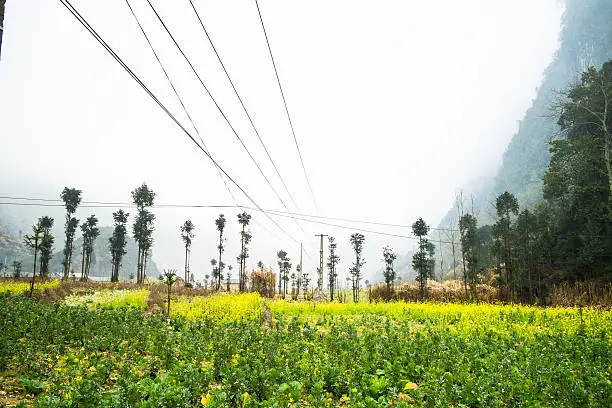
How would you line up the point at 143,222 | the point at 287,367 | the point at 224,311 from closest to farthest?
the point at 287,367, the point at 224,311, the point at 143,222

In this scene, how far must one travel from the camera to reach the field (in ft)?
19.5

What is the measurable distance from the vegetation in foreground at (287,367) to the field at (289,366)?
3 cm

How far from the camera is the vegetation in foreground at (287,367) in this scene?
5.93 meters

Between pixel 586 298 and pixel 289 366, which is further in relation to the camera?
pixel 586 298

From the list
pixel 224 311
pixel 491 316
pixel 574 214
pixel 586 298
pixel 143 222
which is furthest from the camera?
pixel 143 222

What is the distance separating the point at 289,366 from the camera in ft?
26.1

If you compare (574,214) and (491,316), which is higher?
(574,214)

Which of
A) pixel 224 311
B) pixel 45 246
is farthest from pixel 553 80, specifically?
pixel 45 246

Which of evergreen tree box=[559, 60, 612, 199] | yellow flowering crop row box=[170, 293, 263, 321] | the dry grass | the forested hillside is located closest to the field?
yellow flowering crop row box=[170, 293, 263, 321]

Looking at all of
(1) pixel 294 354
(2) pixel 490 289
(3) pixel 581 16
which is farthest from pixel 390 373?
(3) pixel 581 16

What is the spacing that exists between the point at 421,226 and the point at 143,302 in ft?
107

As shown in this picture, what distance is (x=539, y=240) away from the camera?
39.7 meters

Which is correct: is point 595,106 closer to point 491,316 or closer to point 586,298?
point 586,298

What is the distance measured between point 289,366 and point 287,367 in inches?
6.5
